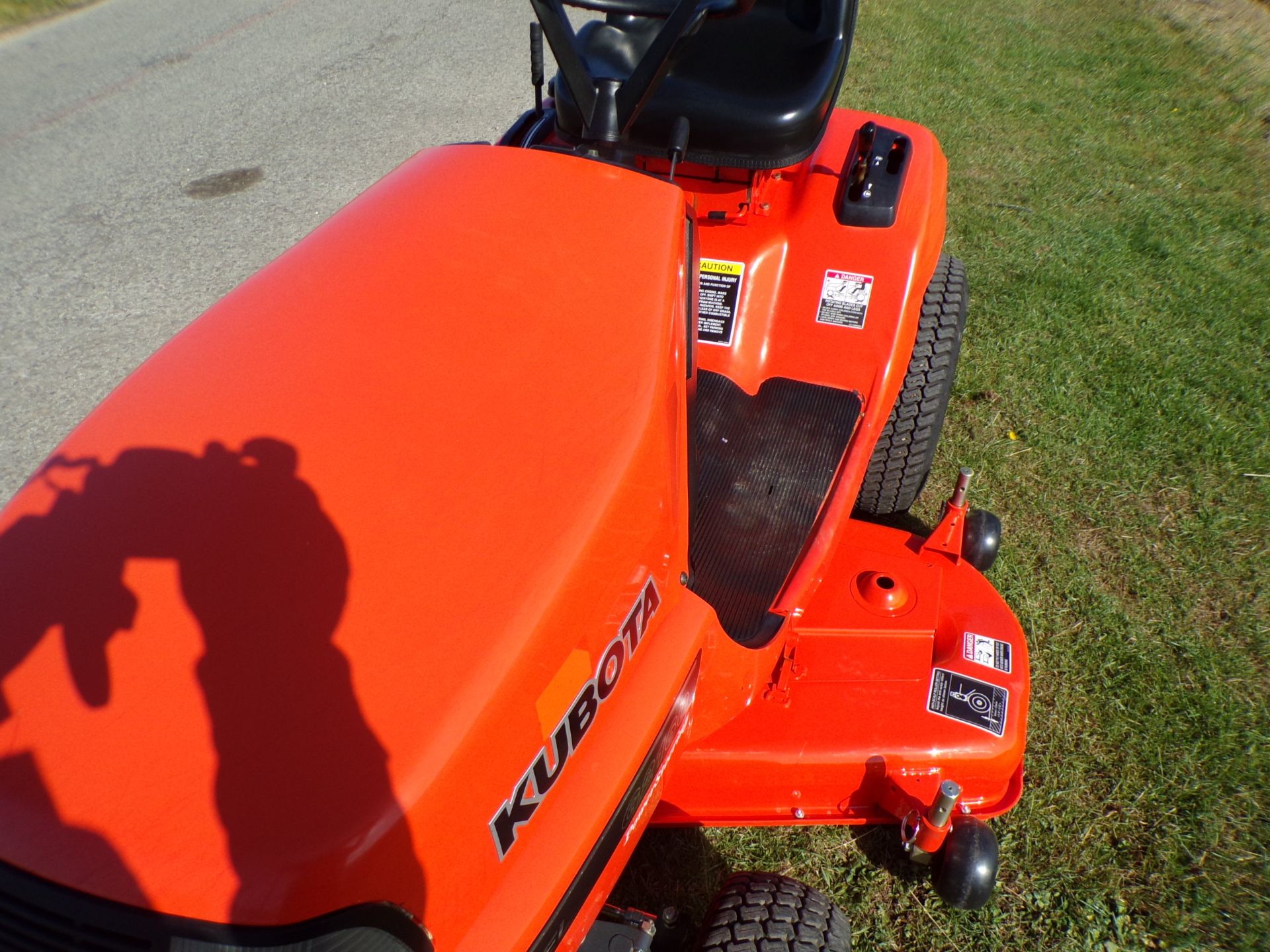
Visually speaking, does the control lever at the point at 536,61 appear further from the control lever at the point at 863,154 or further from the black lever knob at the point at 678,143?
the control lever at the point at 863,154

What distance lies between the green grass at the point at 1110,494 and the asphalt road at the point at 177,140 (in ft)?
7.25

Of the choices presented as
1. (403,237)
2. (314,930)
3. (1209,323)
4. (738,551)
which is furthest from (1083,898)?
(1209,323)

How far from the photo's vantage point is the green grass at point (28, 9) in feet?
18.9

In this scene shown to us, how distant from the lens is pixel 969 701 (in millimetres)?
1666

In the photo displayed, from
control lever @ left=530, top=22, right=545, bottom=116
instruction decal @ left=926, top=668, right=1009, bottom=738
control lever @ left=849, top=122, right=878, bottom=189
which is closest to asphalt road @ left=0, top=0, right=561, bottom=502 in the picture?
control lever @ left=530, top=22, right=545, bottom=116

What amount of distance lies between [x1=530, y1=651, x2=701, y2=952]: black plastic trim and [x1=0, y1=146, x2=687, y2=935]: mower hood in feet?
0.39

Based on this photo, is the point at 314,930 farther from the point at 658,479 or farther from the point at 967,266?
the point at 967,266

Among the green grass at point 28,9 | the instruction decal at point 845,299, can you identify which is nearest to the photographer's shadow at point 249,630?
the instruction decal at point 845,299

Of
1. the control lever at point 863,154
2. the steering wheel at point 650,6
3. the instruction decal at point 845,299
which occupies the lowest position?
the instruction decal at point 845,299

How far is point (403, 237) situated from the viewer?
118 centimetres

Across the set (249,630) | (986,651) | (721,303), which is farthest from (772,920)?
(721,303)

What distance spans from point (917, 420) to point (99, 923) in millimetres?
1898

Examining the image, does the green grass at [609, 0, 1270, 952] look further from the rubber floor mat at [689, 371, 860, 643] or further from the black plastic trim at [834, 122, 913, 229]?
the black plastic trim at [834, 122, 913, 229]

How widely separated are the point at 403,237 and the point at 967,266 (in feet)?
9.58
